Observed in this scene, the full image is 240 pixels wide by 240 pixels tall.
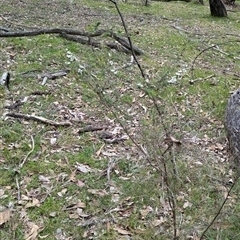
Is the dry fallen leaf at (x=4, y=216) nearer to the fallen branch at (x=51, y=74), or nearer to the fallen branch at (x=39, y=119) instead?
the fallen branch at (x=39, y=119)

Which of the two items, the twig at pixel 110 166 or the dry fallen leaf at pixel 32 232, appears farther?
the twig at pixel 110 166

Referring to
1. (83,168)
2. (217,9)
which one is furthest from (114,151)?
(217,9)

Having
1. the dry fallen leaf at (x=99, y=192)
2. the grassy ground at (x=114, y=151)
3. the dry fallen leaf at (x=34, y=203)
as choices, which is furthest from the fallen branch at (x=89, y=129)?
the dry fallen leaf at (x=34, y=203)

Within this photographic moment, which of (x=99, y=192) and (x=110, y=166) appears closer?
(x=99, y=192)

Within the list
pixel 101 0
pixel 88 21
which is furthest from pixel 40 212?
pixel 101 0

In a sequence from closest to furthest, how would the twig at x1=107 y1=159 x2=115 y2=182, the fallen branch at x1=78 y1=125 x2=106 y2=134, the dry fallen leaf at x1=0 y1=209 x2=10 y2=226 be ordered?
the dry fallen leaf at x1=0 y1=209 x2=10 y2=226 < the twig at x1=107 y1=159 x2=115 y2=182 < the fallen branch at x1=78 y1=125 x2=106 y2=134

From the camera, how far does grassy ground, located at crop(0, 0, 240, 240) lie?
281cm

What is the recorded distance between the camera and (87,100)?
16.1ft

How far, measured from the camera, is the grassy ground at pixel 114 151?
281 centimetres

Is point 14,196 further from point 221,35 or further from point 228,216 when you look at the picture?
point 221,35

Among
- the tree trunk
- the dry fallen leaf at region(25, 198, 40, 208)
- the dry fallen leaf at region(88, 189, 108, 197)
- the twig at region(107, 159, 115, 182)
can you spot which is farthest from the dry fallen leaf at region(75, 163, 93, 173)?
the tree trunk

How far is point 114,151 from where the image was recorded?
3889 mm

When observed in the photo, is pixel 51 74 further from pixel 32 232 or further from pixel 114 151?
pixel 32 232

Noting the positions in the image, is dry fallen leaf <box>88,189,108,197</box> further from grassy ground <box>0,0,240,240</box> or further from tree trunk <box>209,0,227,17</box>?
tree trunk <box>209,0,227,17</box>
